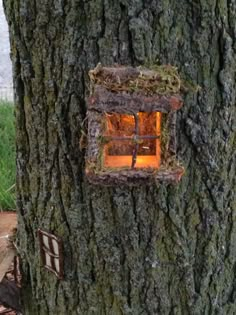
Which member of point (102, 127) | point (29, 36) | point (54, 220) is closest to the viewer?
point (102, 127)

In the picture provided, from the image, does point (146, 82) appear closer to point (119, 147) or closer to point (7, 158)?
point (119, 147)

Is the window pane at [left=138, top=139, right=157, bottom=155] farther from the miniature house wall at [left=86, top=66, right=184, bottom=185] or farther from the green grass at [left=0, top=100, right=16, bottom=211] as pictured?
the green grass at [left=0, top=100, right=16, bottom=211]

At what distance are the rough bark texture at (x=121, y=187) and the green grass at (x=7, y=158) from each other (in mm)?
1710

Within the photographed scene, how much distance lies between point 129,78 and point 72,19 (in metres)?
0.27

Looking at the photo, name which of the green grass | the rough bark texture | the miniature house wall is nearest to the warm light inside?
the miniature house wall

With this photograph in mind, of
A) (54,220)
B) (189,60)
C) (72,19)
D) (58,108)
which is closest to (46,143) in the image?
(58,108)

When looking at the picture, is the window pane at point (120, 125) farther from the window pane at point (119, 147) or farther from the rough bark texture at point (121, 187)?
the rough bark texture at point (121, 187)

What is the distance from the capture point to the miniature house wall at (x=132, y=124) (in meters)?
1.40

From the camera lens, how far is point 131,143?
58.1 inches

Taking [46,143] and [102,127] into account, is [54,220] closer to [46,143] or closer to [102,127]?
[46,143]

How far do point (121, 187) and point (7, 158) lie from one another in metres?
2.86

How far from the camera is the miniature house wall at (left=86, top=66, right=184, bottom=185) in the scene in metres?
1.40

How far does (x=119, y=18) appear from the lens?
1.54m

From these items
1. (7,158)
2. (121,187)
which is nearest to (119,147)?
(121,187)
